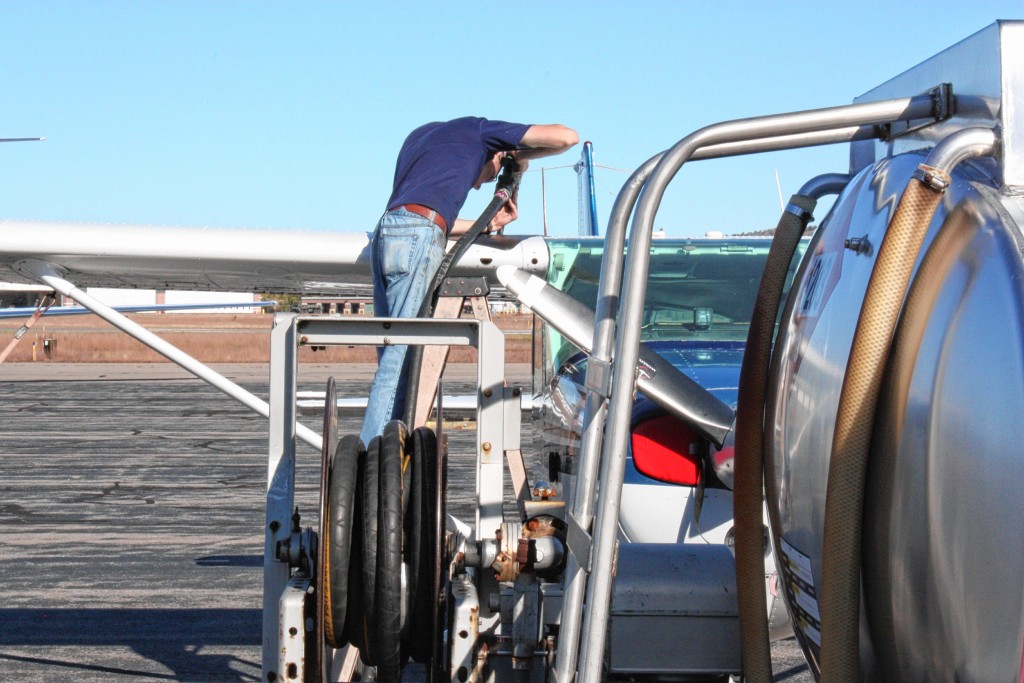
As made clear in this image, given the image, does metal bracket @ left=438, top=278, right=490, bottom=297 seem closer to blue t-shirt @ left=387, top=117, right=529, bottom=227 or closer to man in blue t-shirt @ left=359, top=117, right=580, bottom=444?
man in blue t-shirt @ left=359, top=117, right=580, bottom=444

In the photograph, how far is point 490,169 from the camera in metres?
3.72

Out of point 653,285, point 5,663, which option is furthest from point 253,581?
point 653,285

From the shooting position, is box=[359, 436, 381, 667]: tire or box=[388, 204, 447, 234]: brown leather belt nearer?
box=[359, 436, 381, 667]: tire

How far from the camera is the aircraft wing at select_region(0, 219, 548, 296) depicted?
196 inches

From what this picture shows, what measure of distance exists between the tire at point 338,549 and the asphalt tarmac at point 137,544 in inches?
98.5

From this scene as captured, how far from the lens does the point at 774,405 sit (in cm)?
222

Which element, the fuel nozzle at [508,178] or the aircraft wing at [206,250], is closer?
the fuel nozzle at [508,178]

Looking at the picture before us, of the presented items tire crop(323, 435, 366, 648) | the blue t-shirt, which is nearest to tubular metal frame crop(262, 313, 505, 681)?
tire crop(323, 435, 366, 648)

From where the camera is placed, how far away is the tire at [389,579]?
2.12 meters

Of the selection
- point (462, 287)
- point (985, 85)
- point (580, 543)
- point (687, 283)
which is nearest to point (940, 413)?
point (985, 85)

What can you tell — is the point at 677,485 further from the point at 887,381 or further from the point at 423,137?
the point at 887,381

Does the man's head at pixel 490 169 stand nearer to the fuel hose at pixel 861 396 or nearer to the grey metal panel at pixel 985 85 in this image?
the grey metal panel at pixel 985 85

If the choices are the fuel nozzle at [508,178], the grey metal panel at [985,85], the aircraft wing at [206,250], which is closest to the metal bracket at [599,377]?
the grey metal panel at [985,85]

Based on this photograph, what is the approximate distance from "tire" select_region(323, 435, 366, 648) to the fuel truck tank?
2.76ft
